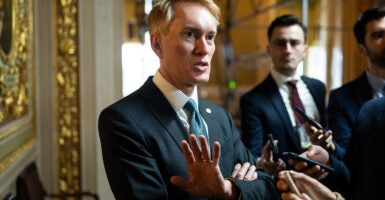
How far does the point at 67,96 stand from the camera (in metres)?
3.12

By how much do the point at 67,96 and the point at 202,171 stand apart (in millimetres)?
2113

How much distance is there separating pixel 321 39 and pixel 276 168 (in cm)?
418

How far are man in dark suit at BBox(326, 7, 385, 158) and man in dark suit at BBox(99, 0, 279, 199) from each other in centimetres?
83

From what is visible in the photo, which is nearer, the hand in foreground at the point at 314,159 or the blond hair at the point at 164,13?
the blond hair at the point at 164,13

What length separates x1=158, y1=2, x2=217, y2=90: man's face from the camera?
1.41 metres

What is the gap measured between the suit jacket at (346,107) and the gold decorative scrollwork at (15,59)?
5.11 ft

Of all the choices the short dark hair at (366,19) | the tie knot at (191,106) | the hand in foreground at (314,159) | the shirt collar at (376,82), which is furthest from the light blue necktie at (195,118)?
the short dark hair at (366,19)

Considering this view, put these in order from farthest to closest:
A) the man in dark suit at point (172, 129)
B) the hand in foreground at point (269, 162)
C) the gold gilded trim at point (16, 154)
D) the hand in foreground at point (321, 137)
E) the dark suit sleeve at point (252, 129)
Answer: the dark suit sleeve at point (252, 129), the gold gilded trim at point (16, 154), the hand in foreground at point (269, 162), the hand in foreground at point (321, 137), the man in dark suit at point (172, 129)

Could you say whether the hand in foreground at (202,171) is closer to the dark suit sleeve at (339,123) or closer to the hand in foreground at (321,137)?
the hand in foreground at (321,137)

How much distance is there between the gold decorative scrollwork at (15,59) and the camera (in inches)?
79.7

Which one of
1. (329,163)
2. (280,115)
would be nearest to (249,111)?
(280,115)

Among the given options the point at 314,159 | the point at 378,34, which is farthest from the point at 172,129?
the point at 378,34

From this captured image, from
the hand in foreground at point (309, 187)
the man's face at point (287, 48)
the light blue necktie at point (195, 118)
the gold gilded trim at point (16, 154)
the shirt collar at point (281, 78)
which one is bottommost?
the gold gilded trim at point (16, 154)

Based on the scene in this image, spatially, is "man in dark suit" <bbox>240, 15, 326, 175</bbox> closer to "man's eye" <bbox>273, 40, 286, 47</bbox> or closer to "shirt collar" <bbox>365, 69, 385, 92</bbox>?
"man's eye" <bbox>273, 40, 286, 47</bbox>
